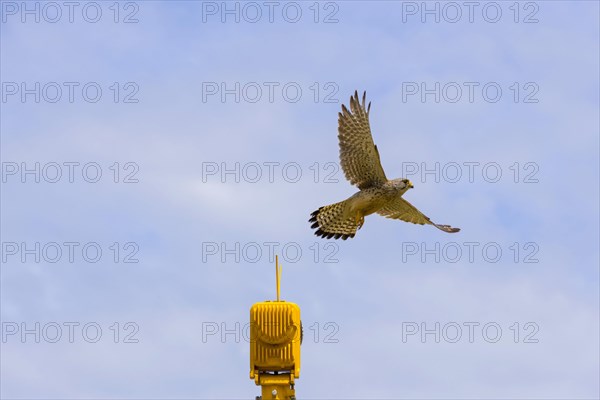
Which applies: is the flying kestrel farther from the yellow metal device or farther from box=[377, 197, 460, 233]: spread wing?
the yellow metal device

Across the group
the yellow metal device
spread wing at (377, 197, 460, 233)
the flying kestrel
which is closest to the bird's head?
the flying kestrel

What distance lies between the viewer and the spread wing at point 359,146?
26.0 meters

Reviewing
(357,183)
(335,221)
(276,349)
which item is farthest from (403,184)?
(276,349)

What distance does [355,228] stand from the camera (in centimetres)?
2634

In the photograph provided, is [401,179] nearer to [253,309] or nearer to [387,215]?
[387,215]

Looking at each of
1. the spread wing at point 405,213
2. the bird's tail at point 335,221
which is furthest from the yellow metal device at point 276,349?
the spread wing at point 405,213

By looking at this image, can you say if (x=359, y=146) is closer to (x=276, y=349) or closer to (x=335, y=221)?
(x=335, y=221)

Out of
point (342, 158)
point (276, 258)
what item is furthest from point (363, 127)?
point (276, 258)

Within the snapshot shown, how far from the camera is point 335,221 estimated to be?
26.4 metres

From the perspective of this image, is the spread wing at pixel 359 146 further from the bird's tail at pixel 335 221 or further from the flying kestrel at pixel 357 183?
the bird's tail at pixel 335 221

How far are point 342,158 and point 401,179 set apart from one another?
116 cm

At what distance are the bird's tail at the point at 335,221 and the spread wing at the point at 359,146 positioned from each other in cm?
56

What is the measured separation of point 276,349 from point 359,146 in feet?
18.6

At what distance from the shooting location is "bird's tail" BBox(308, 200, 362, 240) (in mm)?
26250
